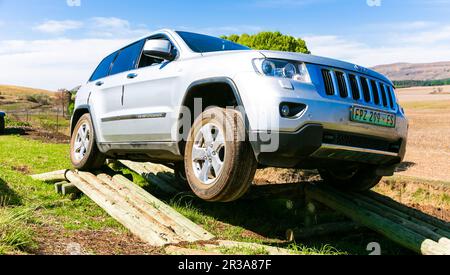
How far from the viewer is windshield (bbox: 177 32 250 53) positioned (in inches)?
186

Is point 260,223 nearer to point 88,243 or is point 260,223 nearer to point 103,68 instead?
point 88,243

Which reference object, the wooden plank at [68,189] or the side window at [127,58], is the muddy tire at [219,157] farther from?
the wooden plank at [68,189]

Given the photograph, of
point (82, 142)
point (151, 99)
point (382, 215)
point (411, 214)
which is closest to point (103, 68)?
point (82, 142)

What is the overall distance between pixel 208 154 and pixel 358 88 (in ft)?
4.80

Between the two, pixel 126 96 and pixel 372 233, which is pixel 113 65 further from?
pixel 372 233

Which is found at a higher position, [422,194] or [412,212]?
[412,212]

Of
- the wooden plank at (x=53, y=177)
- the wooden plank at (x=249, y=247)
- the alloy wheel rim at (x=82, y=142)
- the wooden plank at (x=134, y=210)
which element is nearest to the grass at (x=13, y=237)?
the wooden plank at (x=134, y=210)

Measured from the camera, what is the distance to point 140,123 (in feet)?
16.1

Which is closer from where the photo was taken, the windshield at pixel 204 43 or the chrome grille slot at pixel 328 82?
the chrome grille slot at pixel 328 82

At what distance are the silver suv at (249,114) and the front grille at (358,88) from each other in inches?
0.4

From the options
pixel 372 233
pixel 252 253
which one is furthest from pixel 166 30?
pixel 372 233

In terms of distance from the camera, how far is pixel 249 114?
3516mm

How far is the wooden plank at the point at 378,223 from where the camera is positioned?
388 cm
